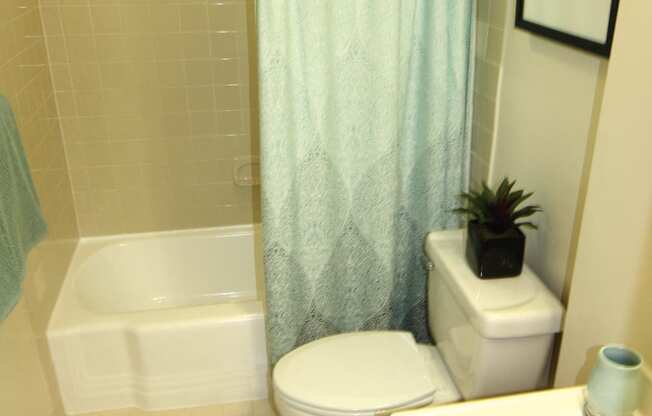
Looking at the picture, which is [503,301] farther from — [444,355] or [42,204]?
[42,204]

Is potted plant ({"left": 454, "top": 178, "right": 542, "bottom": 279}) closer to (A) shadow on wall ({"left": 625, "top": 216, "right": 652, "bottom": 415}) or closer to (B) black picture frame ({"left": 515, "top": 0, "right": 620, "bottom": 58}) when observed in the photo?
(B) black picture frame ({"left": 515, "top": 0, "right": 620, "bottom": 58})

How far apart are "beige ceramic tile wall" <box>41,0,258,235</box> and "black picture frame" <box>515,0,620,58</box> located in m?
1.23

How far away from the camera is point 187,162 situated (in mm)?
2555

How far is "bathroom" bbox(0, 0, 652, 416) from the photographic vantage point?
106cm

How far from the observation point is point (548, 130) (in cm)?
146

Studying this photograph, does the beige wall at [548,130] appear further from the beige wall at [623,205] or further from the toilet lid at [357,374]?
the toilet lid at [357,374]

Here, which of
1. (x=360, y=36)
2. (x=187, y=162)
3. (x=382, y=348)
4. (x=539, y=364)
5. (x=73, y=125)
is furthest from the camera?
(x=187, y=162)

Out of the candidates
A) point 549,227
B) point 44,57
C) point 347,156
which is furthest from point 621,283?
point 44,57

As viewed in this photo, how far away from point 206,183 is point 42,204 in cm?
75

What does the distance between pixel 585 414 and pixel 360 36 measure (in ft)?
3.45

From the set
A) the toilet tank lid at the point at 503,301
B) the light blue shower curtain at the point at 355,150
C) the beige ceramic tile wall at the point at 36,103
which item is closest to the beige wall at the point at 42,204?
the beige ceramic tile wall at the point at 36,103

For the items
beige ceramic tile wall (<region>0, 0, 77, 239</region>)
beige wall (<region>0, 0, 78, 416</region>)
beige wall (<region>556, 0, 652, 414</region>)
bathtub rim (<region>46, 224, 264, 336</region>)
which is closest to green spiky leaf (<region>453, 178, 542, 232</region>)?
beige wall (<region>556, 0, 652, 414</region>)

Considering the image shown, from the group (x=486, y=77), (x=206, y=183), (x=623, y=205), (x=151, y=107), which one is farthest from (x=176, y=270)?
(x=623, y=205)

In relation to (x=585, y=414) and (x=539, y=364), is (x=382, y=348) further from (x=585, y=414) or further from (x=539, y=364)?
(x=585, y=414)
